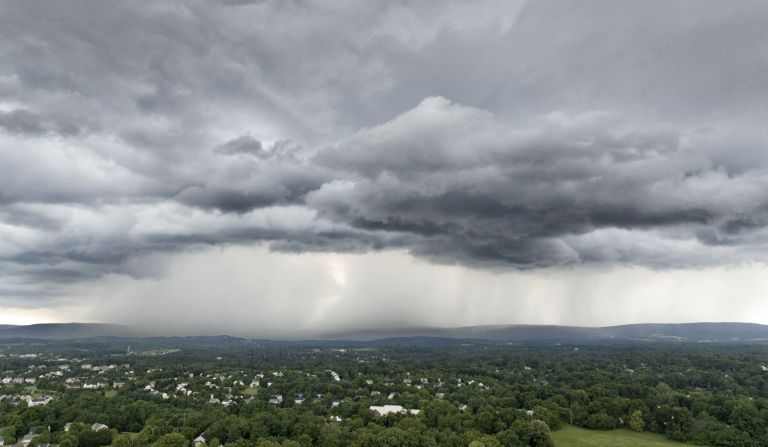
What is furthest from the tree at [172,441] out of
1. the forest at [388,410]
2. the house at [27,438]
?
the house at [27,438]

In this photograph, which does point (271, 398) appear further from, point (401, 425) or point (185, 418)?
point (401, 425)

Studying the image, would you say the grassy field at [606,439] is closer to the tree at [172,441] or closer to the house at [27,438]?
the tree at [172,441]

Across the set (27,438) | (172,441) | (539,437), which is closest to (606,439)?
(539,437)

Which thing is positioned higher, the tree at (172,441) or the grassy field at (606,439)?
the tree at (172,441)

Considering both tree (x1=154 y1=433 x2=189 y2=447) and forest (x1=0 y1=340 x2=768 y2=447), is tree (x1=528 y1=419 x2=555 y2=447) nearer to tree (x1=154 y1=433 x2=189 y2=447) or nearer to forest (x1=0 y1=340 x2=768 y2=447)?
forest (x1=0 y1=340 x2=768 y2=447)

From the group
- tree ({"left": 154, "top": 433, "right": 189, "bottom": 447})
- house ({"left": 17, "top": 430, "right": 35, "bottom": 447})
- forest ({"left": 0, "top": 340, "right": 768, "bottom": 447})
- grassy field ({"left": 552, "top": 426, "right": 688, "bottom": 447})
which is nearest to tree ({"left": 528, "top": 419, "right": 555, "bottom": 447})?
forest ({"left": 0, "top": 340, "right": 768, "bottom": 447})

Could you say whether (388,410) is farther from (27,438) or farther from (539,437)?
(27,438)

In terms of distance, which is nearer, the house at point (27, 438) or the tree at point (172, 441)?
the tree at point (172, 441)

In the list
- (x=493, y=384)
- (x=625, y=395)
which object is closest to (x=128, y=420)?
(x=493, y=384)

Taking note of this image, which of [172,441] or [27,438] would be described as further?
[27,438]
